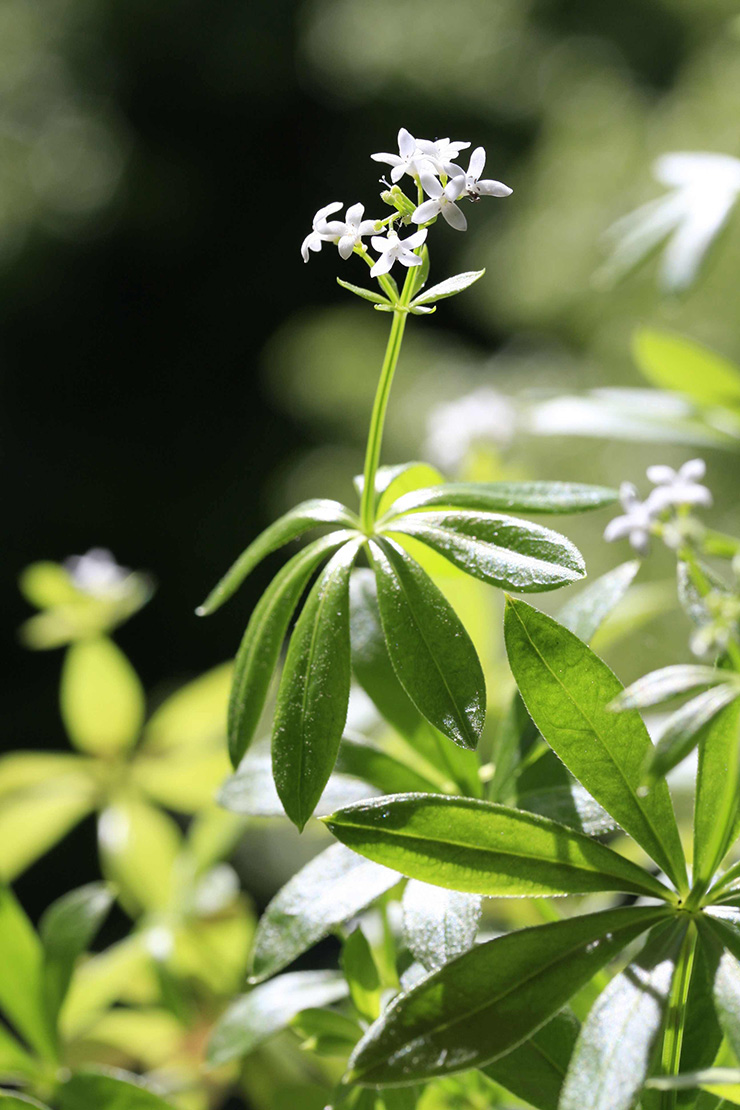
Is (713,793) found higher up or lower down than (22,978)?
higher up

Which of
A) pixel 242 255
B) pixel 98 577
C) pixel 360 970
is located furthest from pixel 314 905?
pixel 242 255

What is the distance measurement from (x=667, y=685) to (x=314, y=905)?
5.5 inches

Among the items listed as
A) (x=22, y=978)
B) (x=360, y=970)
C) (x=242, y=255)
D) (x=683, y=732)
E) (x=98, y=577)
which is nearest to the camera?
(x=683, y=732)

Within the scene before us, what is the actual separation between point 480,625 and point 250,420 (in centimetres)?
334

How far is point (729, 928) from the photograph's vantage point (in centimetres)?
25

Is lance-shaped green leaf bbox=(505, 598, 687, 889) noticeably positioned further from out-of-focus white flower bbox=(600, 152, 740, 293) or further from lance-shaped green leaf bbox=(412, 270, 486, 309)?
out-of-focus white flower bbox=(600, 152, 740, 293)

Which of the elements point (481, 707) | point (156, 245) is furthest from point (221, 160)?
point (481, 707)

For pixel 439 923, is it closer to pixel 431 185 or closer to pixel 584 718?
pixel 584 718

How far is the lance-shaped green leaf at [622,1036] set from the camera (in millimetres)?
217

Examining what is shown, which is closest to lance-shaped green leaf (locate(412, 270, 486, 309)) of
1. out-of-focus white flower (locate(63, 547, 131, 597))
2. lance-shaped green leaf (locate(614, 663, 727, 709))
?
lance-shaped green leaf (locate(614, 663, 727, 709))

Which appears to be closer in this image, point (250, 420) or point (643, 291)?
point (643, 291)

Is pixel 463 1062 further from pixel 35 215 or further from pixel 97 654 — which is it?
pixel 35 215

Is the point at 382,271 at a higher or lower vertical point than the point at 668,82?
lower

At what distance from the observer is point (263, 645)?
298 millimetres
